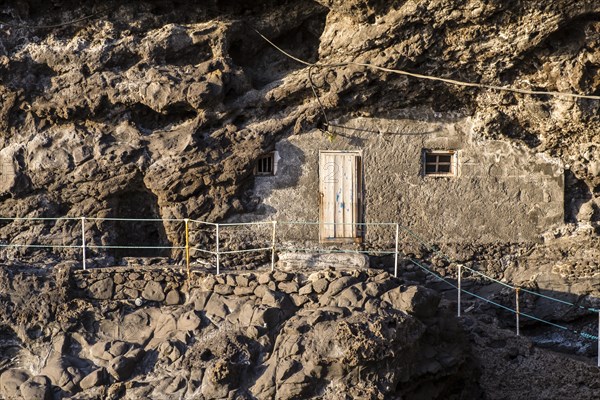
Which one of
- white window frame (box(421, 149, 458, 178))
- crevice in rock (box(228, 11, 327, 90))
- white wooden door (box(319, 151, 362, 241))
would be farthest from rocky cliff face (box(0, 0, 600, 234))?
white wooden door (box(319, 151, 362, 241))

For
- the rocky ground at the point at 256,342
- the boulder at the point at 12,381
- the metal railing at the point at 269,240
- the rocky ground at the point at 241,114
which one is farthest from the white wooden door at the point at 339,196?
the boulder at the point at 12,381

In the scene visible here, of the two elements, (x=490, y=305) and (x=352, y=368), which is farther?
(x=490, y=305)

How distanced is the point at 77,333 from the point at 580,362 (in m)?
7.52

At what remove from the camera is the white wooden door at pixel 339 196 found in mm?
14430

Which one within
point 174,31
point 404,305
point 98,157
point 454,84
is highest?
point 174,31

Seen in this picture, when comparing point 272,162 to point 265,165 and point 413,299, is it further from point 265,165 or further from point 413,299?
point 413,299

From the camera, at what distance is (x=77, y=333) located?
39.6ft

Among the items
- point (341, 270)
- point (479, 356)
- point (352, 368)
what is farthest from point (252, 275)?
Answer: point (479, 356)

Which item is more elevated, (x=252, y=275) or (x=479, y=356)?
(x=252, y=275)

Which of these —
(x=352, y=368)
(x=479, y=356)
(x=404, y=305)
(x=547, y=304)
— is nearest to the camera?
(x=352, y=368)

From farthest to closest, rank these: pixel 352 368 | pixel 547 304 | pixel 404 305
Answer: pixel 547 304, pixel 404 305, pixel 352 368

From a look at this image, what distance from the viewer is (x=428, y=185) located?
14.6 metres

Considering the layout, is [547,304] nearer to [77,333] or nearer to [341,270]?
[341,270]

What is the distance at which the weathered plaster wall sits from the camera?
1445 centimetres
